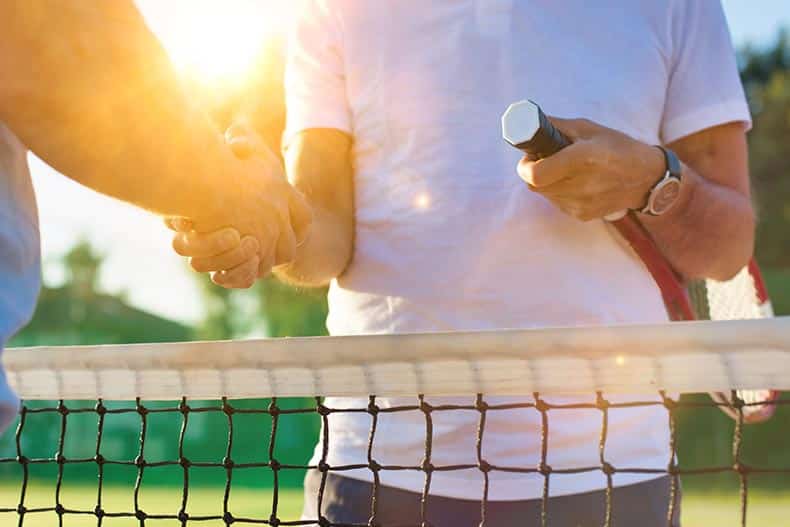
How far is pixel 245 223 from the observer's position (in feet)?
4.76

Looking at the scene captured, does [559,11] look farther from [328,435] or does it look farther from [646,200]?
[328,435]

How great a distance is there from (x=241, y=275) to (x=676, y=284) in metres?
0.72

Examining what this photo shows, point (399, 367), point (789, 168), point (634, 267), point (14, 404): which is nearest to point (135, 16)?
point (14, 404)

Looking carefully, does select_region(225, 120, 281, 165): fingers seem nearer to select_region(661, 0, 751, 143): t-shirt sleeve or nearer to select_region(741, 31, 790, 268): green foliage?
select_region(661, 0, 751, 143): t-shirt sleeve

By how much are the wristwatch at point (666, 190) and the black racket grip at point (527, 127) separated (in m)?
0.24

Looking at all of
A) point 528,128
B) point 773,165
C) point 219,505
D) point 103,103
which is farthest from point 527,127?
point 773,165

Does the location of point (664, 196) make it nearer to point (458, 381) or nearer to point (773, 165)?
point (458, 381)

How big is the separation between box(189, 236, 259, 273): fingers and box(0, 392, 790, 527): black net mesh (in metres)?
0.25

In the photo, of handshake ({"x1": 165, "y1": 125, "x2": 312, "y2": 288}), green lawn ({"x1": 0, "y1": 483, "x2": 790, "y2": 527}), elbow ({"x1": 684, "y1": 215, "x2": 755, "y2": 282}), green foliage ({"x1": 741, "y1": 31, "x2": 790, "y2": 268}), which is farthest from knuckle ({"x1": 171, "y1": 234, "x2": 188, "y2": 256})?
green foliage ({"x1": 741, "y1": 31, "x2": 790, "y2": 268})

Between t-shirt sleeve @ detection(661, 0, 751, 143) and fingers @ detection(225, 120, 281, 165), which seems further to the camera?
t-shirt sleeve @ detection(661, 0, 751, 143)

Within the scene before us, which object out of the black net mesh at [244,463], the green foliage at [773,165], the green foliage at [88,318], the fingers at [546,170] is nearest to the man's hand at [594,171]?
the fingers at [546,170]

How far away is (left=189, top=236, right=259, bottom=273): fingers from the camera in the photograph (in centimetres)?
147

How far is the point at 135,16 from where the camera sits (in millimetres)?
1153

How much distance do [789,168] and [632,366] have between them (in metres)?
20.9
